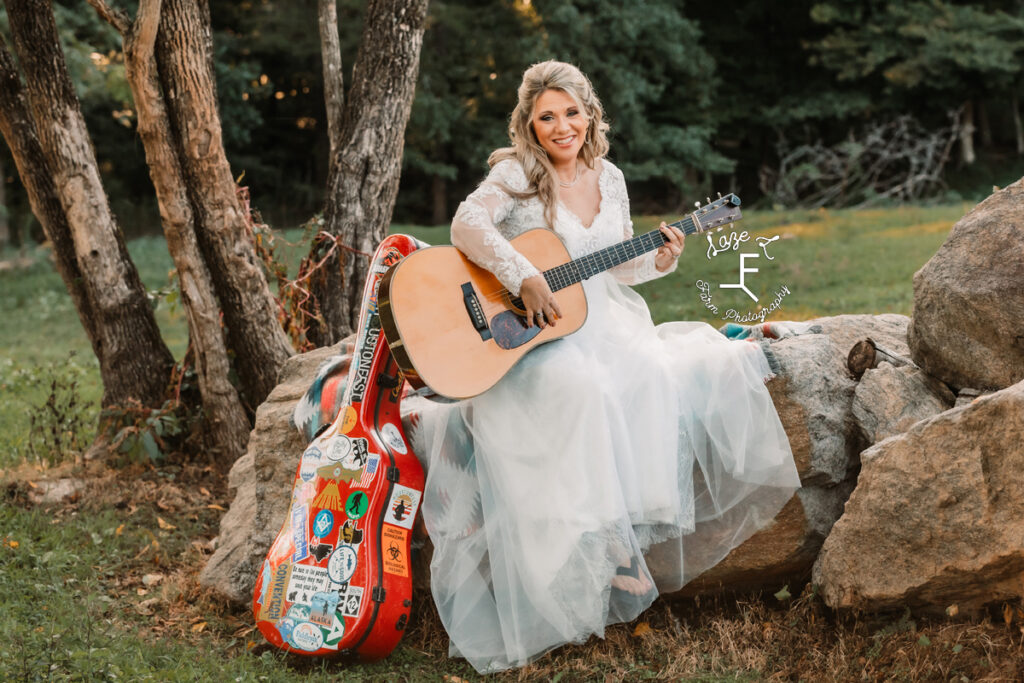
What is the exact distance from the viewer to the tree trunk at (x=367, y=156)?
17.1 ft

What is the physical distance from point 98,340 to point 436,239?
837 centimetres

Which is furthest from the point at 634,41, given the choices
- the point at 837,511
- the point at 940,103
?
the point at 837,511

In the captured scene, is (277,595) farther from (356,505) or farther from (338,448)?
(338,448)

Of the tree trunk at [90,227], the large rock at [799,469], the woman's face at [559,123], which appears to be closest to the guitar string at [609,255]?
the woman's face at [559,123]

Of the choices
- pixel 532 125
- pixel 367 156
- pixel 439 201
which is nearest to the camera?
pixel 532 125

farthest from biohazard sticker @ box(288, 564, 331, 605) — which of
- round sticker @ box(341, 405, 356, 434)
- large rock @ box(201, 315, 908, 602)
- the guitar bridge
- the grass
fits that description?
the guitar bridge

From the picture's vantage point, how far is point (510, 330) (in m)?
3.42

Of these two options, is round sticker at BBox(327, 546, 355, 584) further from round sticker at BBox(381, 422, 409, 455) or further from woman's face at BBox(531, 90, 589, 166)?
woman's face at BBox(531, 90, 589, 166)

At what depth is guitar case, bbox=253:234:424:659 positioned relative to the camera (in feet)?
11.0

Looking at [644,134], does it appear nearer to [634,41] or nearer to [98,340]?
[634,41]

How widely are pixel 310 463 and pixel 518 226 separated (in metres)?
1.14

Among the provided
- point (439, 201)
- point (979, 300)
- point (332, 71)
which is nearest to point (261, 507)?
point (332, 71)

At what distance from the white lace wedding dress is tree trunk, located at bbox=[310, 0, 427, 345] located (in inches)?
72.7

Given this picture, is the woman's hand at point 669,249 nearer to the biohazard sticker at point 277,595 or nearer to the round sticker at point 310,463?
the round sticker at point 310,463
